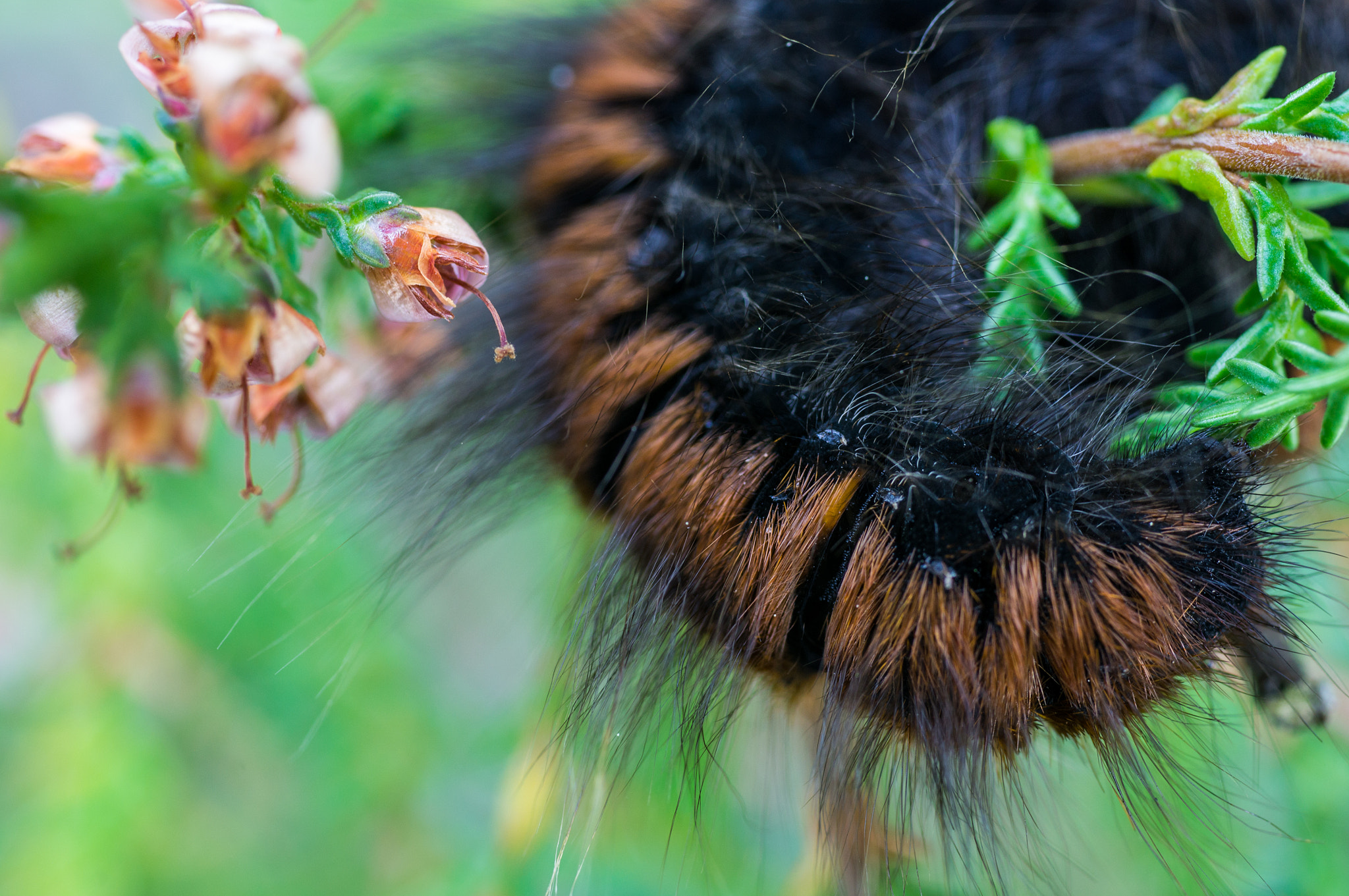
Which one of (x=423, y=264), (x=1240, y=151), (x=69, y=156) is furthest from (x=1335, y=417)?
(x=69, y=156)

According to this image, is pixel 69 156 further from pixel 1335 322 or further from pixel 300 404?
pixel 1335 322

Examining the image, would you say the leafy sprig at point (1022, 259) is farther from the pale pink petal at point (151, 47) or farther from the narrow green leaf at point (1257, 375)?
the pale pink petal at point (151, 47)

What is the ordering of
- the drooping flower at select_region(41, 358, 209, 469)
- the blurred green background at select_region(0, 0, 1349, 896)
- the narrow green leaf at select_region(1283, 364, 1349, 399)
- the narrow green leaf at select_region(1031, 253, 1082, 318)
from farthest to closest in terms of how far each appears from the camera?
the blurred green background at select_region(0, 0, 1349, 896)
the narrow green leaf at select_region(1031, 253, 1082, 318)
the narrow green leaf at select_region(1283, 364, 1349, 399)
the drooping flower at select_region(41, 358, 209, 469)

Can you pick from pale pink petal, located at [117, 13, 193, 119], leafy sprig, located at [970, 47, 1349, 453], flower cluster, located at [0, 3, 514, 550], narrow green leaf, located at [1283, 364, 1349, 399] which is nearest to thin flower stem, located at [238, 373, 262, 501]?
flower cluster, located at [0, 3, 514, 550]

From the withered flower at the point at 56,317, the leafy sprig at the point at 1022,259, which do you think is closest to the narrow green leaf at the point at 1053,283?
the leafy sprig at the point at 1022,259

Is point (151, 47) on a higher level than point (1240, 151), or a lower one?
lower

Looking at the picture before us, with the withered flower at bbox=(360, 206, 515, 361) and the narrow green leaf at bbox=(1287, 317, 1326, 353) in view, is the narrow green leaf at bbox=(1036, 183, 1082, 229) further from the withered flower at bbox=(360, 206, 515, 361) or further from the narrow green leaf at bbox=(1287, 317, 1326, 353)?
the withered flower at bbox=(360, 206, 515, 361)

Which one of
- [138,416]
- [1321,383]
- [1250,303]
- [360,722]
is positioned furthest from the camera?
[360,722]

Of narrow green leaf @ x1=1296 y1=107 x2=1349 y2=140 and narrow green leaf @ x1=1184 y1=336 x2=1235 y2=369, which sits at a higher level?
narrow green leaf @ x1=1296 y1=107 x2=1349 y2=140

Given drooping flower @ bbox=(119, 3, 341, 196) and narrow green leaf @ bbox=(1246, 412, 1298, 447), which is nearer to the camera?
drooping flower @ bbox=(119, 3, 341, 196)
